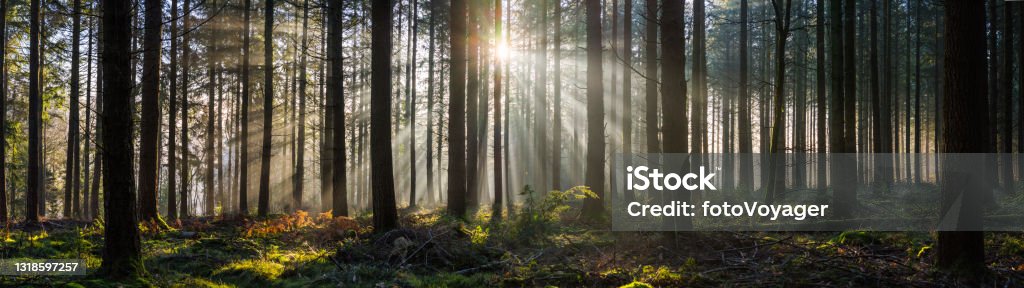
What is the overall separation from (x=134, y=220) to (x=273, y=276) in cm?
191

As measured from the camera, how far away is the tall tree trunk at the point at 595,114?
1420 centimetres

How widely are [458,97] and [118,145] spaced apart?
365 inches

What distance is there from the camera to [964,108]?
593 centimetres

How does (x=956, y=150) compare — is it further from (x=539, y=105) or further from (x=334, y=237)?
(x=539, y=105)

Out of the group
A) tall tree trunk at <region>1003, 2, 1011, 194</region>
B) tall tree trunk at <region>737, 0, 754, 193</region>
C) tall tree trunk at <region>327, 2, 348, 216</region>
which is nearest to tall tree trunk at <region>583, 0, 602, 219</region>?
tall tree trunk at <region>737, 0, 754, 193</region>

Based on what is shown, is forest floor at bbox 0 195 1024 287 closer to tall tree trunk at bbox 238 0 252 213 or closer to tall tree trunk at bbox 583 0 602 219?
tall tree trunk at bbox 583 0 602 219

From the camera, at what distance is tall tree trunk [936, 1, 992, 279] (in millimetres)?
5926

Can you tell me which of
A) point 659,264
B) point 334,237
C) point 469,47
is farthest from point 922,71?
point 334,237

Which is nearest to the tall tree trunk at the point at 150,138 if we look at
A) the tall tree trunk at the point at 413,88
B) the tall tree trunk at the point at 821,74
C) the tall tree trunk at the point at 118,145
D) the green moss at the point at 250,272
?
the green moss at the point at 250,272

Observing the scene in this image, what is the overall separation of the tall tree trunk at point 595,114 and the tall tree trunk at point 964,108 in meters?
8.48

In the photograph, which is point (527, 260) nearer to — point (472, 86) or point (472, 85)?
point (472, 86)

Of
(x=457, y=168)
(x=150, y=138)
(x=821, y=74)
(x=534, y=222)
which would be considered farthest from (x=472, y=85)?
(x=821, y=74)

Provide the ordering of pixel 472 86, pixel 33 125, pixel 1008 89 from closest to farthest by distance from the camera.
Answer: pixel 33 125, pixel 1008 89, pixel 472 86

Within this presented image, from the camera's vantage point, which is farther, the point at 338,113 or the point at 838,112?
the point at 338,113
